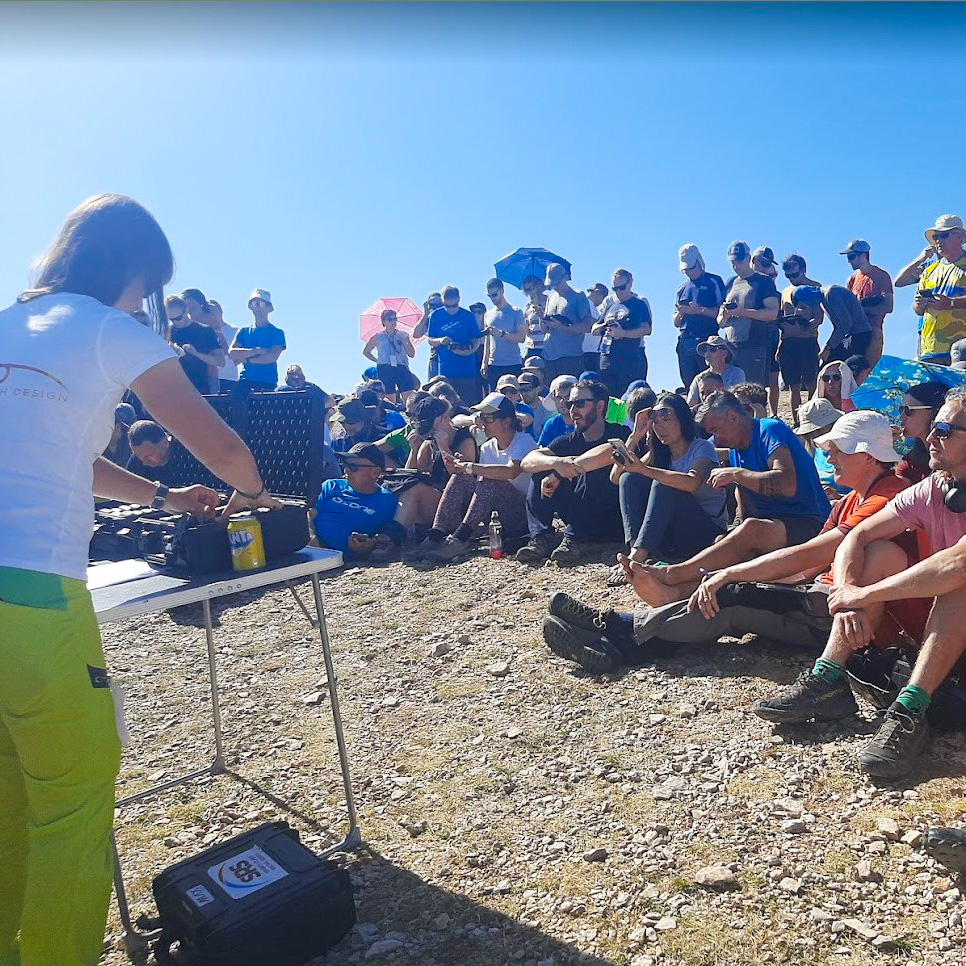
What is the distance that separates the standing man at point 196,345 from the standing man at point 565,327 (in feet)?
13.0

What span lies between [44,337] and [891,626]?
3.52 meters

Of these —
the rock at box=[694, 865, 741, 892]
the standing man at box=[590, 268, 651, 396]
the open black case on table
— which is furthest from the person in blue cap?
the rock at box=[694, 865, 741, 892]

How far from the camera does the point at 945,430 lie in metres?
3.36

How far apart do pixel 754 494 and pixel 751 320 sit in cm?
442

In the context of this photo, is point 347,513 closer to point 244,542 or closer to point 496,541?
point 496,541

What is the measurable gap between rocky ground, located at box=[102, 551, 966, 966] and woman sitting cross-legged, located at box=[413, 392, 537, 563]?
2.03m

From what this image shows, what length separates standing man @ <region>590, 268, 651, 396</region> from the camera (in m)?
9.70

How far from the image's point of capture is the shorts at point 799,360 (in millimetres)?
9438

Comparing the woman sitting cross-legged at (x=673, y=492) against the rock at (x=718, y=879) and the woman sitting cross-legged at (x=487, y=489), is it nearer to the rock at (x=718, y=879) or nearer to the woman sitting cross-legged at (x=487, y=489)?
the woman sitting cross-legged at (x=487, y=489)

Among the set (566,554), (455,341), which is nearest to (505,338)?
(455,341)

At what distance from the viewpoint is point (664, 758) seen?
3664 millimetres

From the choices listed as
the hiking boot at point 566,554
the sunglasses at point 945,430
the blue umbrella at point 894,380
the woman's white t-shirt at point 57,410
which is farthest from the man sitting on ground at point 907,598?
the hiking boot at point 566,554

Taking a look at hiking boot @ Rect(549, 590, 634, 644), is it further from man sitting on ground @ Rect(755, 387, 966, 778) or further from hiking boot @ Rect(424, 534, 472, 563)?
hiking boot @ Rect(424, 534, 472, 563)

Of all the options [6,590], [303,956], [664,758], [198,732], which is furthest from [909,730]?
[198,732]
